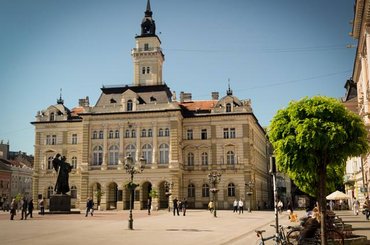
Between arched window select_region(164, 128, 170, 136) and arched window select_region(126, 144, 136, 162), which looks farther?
arched window select_region(126, 144, 136, 162)

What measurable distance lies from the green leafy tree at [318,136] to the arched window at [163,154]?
46483 millimetres

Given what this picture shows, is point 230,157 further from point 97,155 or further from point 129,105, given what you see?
point 97,155

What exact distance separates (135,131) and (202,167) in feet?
39.4

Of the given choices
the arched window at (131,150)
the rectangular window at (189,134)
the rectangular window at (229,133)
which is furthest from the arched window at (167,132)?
the rectangular window at (229,133)

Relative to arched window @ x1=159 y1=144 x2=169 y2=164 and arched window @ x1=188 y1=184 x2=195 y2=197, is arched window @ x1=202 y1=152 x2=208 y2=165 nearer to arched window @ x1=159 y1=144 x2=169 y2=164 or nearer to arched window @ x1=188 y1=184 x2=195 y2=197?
arched window @ x1=188 y1=184 x2=195 y2=197

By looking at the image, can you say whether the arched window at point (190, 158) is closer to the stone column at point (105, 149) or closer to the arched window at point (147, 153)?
the arched window at point (147, 153)

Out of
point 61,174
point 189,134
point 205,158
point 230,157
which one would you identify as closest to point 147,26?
point 189,134

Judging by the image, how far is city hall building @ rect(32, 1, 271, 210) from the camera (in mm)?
69812

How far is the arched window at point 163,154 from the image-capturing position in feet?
230

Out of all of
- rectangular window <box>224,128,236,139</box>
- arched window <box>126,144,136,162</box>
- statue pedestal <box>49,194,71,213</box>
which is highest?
rectangular window <box>224,128,236,139</box>

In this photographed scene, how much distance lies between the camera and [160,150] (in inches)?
2778

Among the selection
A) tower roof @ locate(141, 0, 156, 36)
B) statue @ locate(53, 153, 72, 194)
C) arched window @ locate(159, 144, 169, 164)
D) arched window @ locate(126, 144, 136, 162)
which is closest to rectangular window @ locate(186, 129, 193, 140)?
arched window @ locate(159, 144, 169, 164)

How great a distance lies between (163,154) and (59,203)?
25.3m

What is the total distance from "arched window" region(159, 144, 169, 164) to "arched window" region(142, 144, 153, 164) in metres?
1.55
